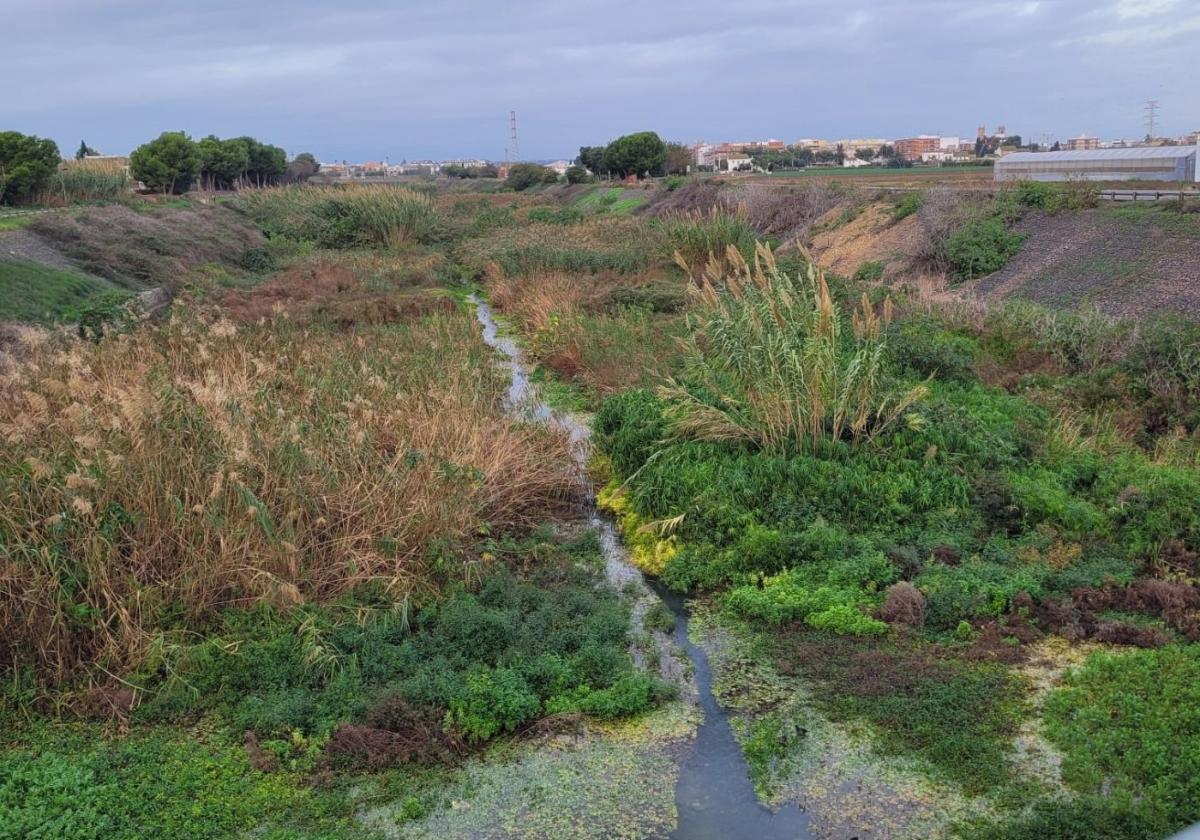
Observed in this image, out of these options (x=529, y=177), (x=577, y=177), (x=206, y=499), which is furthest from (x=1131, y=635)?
(x=529, y=177)

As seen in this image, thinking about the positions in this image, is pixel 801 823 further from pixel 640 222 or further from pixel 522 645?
pixel 640 222

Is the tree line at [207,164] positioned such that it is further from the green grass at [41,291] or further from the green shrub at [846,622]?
the green shrub at [846,622]

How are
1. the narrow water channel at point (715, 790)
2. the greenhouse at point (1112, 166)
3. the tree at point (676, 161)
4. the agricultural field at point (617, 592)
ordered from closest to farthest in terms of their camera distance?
the narrow water channel at point (715, 790) < the agricultural field at point (617, 592) < the greenhouse at point (1112, 166) < the tree at point (676, 161)

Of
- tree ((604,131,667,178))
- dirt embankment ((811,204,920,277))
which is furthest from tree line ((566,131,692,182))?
dirt embankment ((811,204,920,277))

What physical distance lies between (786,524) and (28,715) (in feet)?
18.1

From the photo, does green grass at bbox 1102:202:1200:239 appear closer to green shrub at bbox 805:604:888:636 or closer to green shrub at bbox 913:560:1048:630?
green shrub at bbox 913:560:1048:630

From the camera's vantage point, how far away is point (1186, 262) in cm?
1638

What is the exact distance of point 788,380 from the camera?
30.3 feet

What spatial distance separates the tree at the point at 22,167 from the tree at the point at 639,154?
37.2 metres

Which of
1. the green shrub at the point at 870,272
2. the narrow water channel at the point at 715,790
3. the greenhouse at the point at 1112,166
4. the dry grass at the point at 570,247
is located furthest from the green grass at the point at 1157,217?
the narrow water channel at the point at 715,790

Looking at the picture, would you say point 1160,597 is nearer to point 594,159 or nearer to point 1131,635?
point 1131,635

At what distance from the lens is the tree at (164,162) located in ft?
146

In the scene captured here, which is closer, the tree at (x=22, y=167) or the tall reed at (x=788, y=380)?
the tall reed at (x=788, y=380)

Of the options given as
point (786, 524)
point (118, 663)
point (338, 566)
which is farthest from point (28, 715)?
point (786, 524)
